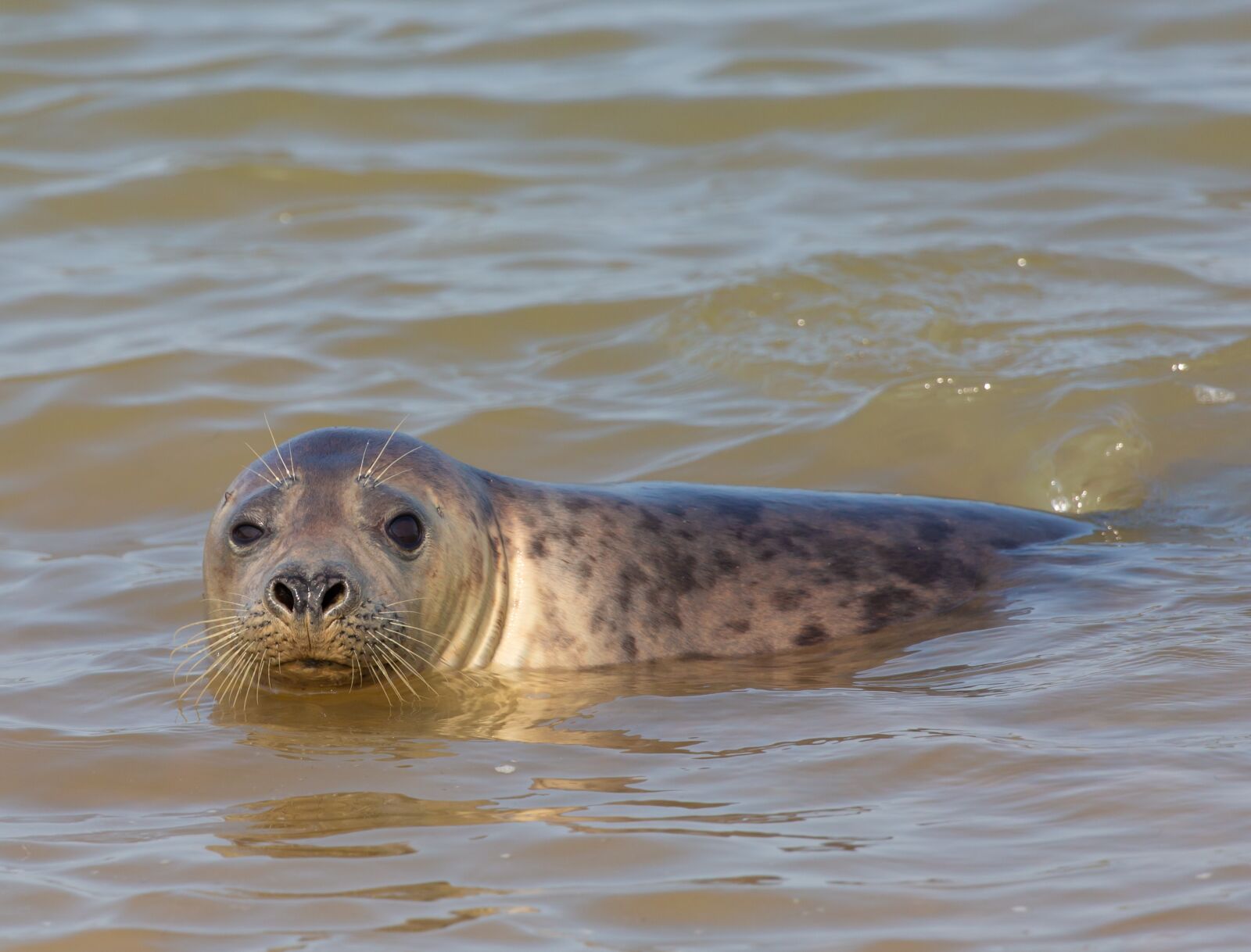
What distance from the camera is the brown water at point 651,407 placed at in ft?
10.9

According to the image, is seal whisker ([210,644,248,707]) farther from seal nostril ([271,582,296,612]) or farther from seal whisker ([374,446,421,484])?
seal whisker ([374,446,421,484])

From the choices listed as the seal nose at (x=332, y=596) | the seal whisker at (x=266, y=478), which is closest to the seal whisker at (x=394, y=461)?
the seal whisker at (x=266, y=478)

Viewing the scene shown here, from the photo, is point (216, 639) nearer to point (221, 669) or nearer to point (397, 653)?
point (221, 669)

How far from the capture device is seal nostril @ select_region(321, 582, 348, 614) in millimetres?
4320

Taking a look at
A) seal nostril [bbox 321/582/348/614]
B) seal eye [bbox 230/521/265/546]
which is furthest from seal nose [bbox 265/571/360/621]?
seal eye [bbox 230/521/265/546]

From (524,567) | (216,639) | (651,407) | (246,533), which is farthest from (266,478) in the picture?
(651,407)

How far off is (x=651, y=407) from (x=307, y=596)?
324 centimetres

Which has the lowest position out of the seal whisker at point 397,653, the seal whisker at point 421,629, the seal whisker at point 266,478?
the seal whisker at point 397,653

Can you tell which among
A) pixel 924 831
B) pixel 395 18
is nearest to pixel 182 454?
pixel 924 831

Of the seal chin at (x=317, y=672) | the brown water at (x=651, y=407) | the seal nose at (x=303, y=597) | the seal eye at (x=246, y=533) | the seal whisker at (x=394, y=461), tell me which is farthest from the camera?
the seal whisker at (x=394, y=461)

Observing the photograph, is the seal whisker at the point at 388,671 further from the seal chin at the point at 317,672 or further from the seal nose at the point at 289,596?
the seal nose at the point at 289,596

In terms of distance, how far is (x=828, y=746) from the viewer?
4.01 meters

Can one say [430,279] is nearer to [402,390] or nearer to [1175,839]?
[402,390]

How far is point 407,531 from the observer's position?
4.63 metres
